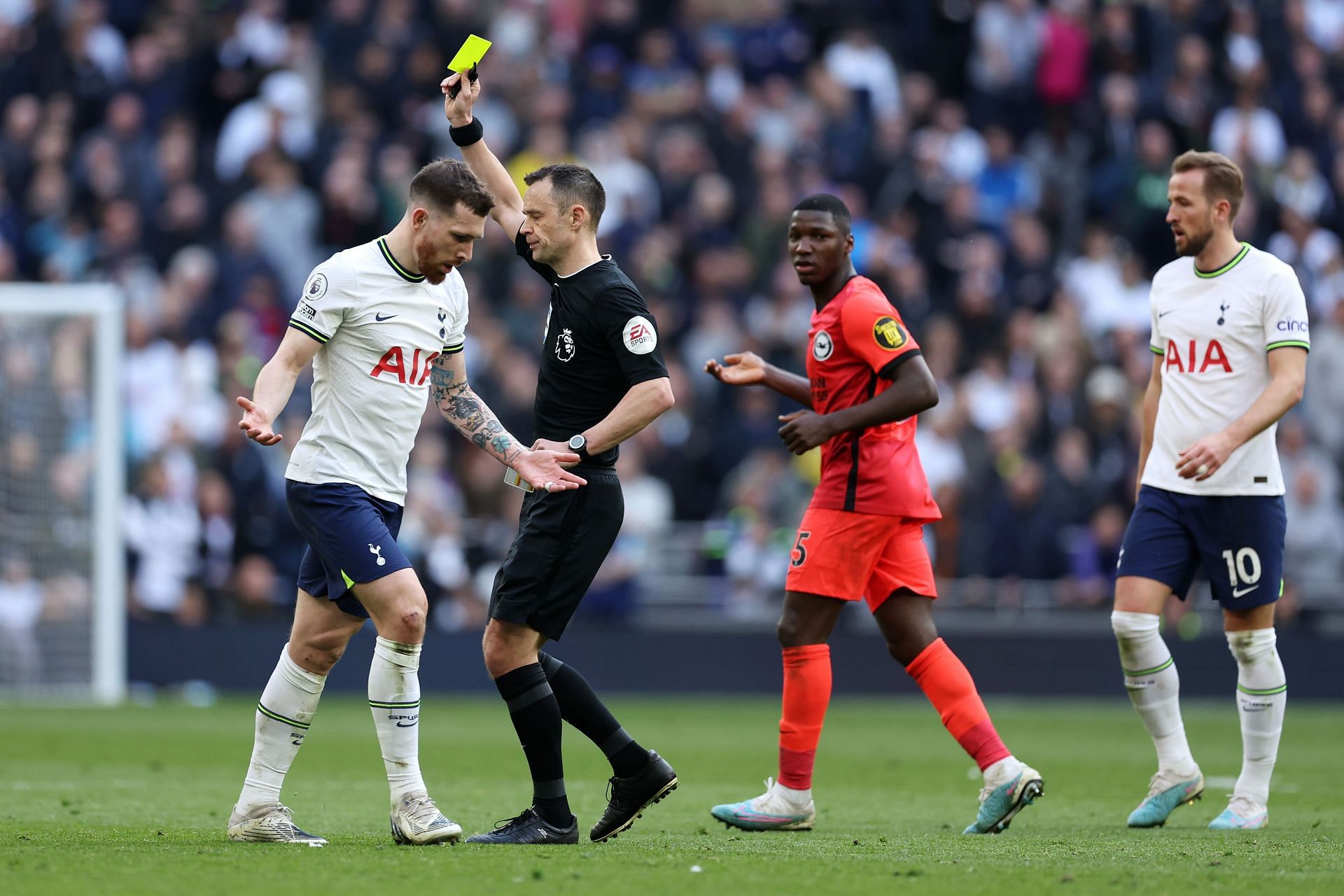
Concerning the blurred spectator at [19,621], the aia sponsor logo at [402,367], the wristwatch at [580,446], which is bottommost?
the blurred spectator at [19,621]

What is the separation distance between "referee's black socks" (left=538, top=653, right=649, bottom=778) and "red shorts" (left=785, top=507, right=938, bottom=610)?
3.69 feet

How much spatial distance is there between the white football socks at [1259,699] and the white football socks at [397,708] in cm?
363

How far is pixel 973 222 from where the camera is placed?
1898 centimetres

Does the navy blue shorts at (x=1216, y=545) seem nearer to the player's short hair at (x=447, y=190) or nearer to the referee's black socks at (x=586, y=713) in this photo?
the referee's black socks at (x=586, y=713)

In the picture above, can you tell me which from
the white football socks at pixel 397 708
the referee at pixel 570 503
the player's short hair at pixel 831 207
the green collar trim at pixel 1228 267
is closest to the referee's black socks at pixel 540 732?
the referee at pixel 570 503

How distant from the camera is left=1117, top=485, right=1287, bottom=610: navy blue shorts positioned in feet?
25.7

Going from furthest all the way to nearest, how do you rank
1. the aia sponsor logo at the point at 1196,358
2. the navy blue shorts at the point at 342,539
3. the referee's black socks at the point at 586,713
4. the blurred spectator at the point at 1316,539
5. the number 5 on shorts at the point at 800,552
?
the blurred spectator at the point at 1316,539 → the aia sponsor logo at the point at 1196,358 → the number 5 on shorts at the point at 800,552 → the referee's black socks at the point at 586,713 → the navy blue shorts at the point at 342,539

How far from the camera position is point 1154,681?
26.3ft

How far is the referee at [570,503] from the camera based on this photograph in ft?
22.3

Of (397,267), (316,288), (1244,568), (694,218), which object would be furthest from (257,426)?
(694,218)

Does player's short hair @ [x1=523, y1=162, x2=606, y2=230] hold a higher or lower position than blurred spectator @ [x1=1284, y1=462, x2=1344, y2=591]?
higher

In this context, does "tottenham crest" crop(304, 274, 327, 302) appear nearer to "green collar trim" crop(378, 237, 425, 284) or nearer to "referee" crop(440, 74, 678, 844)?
"green collar trim" crop(378, 237, 425, 284)

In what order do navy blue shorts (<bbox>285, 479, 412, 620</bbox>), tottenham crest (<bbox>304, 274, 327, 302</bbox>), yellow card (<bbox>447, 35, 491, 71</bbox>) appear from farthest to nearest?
1. yellow card (<bbox>447, 35, 491, 71</bbox>)
2. tottenham crest (<bbox>304, 274, 327, 302</bbox>)
3. navy blue shorts (<bbox>285, 479, 412, 620</bbox>)

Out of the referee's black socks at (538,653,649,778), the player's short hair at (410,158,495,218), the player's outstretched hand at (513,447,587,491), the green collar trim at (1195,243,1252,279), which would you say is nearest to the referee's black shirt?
the player's outstretched hand at (513,447,587,491)
